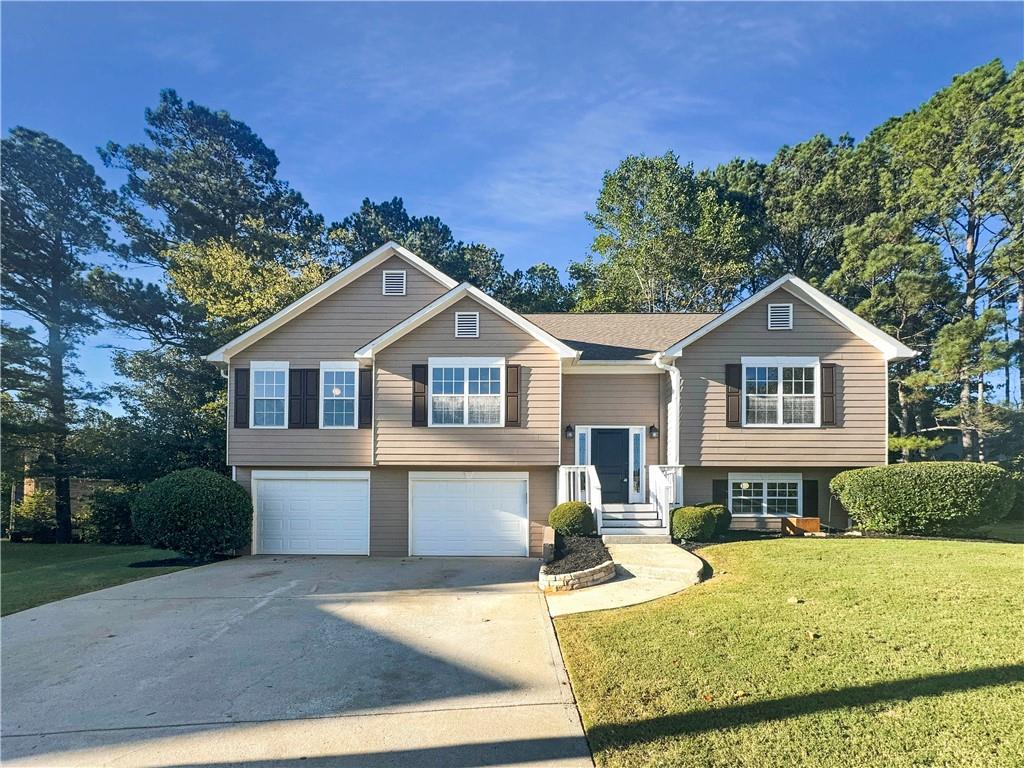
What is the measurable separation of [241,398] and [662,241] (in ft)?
67.4

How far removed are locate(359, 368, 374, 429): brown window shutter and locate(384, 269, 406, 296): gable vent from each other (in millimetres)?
2110

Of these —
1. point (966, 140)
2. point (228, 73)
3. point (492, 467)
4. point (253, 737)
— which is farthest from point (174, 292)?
point (966, 140)

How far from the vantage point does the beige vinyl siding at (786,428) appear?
12.6 metres

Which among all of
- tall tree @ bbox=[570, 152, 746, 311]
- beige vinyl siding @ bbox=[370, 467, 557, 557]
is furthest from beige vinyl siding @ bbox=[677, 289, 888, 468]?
tall tree @ bbox=[570, 152, 746, 311]

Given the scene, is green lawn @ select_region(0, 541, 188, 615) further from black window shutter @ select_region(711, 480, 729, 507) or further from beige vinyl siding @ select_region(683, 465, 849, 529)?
black window shutter @ select_region(711, 480, 729, 507)

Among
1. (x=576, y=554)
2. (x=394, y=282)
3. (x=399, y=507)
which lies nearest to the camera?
(x=576, y=554)

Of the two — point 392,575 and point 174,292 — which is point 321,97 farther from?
point 174,292

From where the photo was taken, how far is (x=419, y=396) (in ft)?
41.5

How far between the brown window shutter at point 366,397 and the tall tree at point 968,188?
18.3 meters

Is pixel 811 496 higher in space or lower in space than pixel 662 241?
lower

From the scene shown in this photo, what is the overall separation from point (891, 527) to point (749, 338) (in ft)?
16.1

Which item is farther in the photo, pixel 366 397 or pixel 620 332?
pixel 620 332

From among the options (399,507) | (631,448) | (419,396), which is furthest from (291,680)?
(631,448)

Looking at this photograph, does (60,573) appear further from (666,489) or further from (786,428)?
(786,428)
